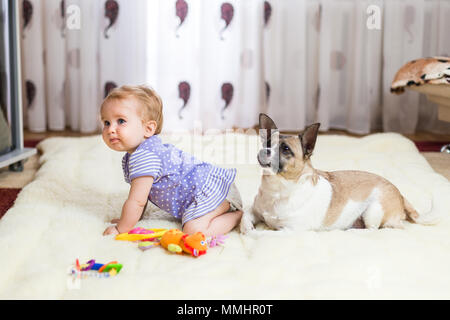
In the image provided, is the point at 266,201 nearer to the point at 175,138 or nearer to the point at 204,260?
the point at 204,260

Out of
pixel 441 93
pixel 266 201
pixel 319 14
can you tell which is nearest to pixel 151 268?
pixel 266 201

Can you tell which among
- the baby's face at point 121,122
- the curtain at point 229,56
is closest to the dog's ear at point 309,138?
the baby's face at point 121,122

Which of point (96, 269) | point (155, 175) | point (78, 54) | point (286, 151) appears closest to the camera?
point (96, 269)

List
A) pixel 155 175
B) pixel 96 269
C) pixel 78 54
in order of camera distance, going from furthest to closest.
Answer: pixel 78 54 < pixel 155 175 < pixel 96 269

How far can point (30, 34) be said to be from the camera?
2818 millimetres

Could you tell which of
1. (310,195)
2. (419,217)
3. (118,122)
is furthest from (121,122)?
(419,217)

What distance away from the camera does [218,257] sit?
3.61 ft

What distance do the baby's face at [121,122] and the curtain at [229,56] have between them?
1642mm

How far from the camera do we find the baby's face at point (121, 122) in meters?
1.24

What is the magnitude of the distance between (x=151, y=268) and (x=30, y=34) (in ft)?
7.17

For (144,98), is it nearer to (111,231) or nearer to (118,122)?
(118,122)

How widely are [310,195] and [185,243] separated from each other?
0.99ft

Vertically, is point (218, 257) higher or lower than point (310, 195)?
lower

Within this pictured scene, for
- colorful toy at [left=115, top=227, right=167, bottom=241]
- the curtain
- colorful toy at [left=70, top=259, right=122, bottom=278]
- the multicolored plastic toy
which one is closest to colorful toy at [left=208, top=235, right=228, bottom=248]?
the multicolored plastic toy
